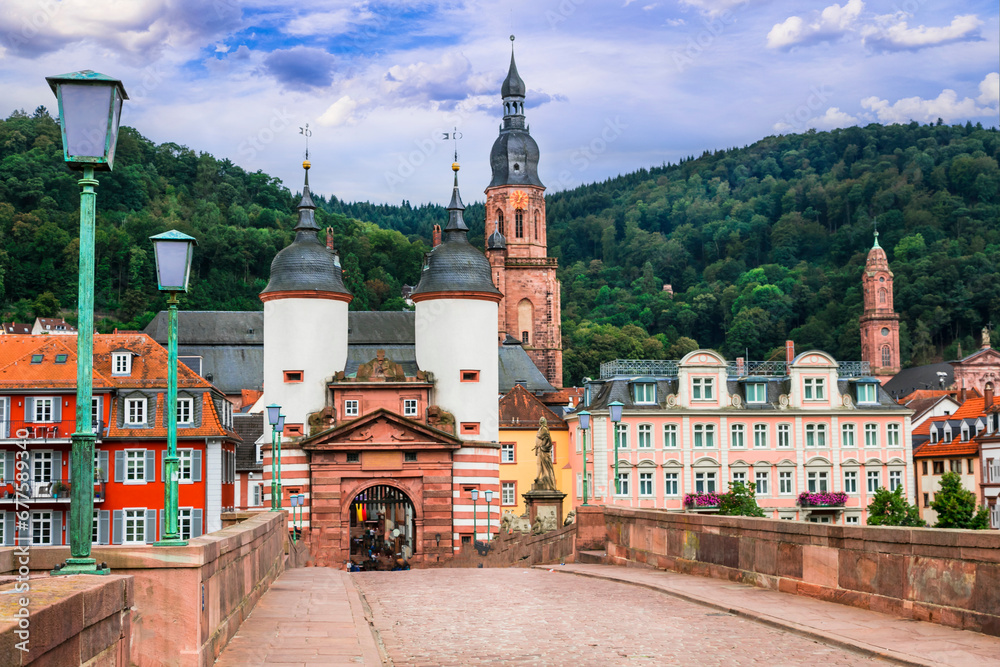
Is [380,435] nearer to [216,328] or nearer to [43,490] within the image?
[43,490]

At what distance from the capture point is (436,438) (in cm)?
5212

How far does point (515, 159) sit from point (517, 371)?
103 ft

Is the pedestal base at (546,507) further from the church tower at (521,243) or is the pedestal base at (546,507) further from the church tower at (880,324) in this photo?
the church tower at (880,324)

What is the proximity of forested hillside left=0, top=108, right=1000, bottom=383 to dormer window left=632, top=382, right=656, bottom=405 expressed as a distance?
67965mm

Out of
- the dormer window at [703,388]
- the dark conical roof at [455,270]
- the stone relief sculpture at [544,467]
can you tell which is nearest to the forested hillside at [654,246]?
the dormer window at [703,388]

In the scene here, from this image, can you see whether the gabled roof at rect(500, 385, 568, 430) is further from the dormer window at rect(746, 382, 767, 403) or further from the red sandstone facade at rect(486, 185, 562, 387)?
the red sandstone facade at rect(486, 185, 562, 387)

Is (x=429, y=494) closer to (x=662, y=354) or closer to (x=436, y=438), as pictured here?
(x=436, y=438)

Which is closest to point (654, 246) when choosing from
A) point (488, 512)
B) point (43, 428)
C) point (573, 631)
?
point (43, 428)

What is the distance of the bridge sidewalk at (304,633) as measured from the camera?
40.4 feet

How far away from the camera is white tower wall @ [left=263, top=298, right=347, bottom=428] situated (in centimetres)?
5350

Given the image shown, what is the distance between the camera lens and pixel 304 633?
47.7ft

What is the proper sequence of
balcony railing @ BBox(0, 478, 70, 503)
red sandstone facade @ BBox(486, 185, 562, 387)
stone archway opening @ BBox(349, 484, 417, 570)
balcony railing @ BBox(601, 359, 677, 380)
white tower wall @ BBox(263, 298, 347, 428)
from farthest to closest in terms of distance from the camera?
red sandstone facade @ BBox(486, 185, 562, 387) < balcony railing @ BBox(601, 359, 677, 380) < balcony railing @ BBox(0, 478, 70, 503) < stone archway opening @ BBox(349, 484, 417, 570) < white tower wall @ BBox(263, 298, 347, 428)

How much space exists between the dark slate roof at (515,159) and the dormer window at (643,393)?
55444mm

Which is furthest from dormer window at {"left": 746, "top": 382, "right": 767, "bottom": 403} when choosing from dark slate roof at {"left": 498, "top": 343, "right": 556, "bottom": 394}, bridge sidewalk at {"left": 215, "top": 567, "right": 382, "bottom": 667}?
bridge sidewalk at {"left": 215, "top": 567, "right": 382, "bottom": 667}
